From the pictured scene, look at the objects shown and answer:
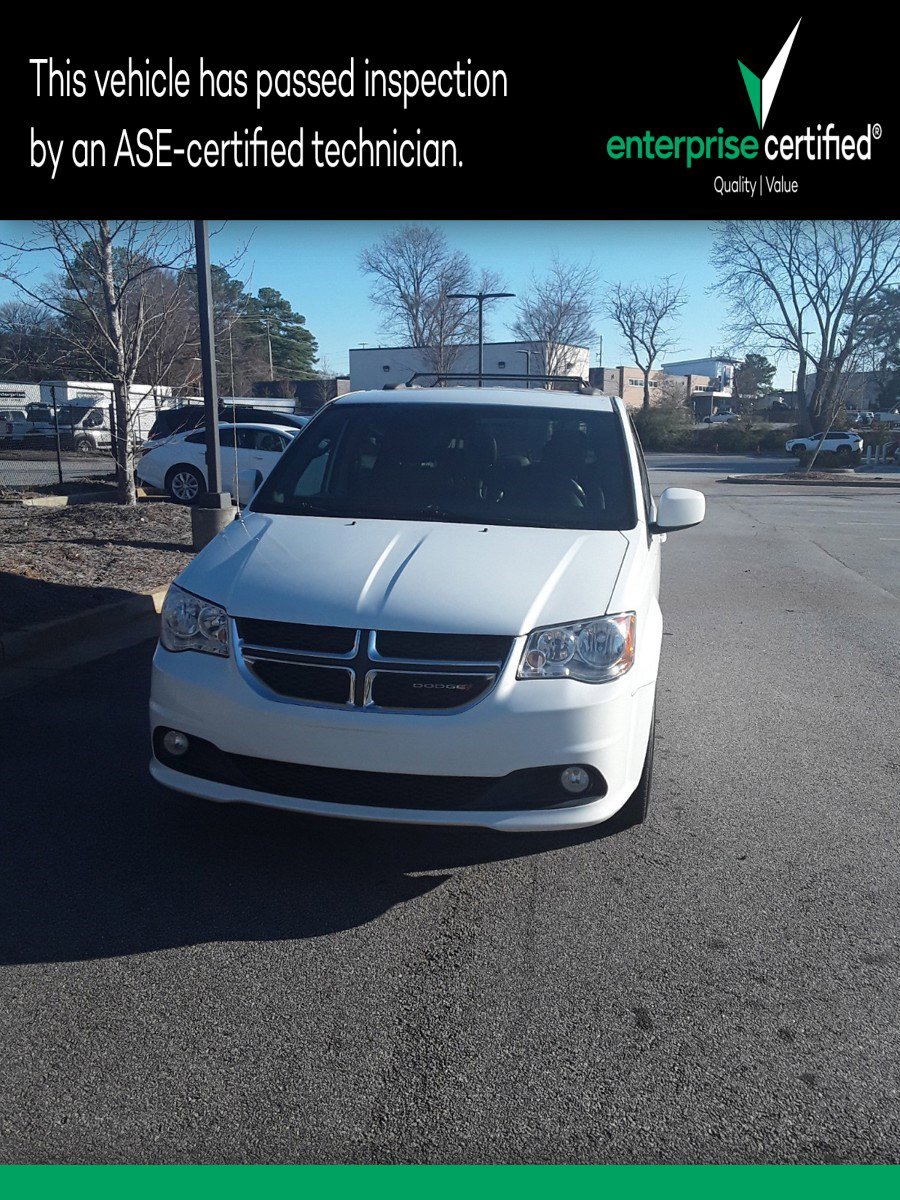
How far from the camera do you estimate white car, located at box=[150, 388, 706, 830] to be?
3482 millimetres

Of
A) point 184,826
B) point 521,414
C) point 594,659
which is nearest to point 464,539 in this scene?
point 594,659

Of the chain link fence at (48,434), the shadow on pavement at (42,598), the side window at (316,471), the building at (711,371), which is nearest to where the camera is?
the side window at (316,471)

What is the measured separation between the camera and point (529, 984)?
3145 mm

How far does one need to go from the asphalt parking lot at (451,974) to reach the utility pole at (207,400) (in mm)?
4881

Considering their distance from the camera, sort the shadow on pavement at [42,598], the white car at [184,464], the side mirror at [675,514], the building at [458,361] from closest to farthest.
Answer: the side mirror at [675,514] → the shadow on pavement at [42,598] → the white car at [184,464] → the building at [458,361]

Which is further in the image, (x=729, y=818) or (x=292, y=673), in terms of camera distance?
(x=729, y=818)

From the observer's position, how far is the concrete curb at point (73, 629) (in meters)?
6.74

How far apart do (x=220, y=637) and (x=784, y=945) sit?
7.53 ft

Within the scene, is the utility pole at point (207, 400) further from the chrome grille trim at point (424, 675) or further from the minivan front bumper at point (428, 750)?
the chrome grille trim at point (424, 675)

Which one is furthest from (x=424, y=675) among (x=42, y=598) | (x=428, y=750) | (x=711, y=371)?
(x=711, y=371)
